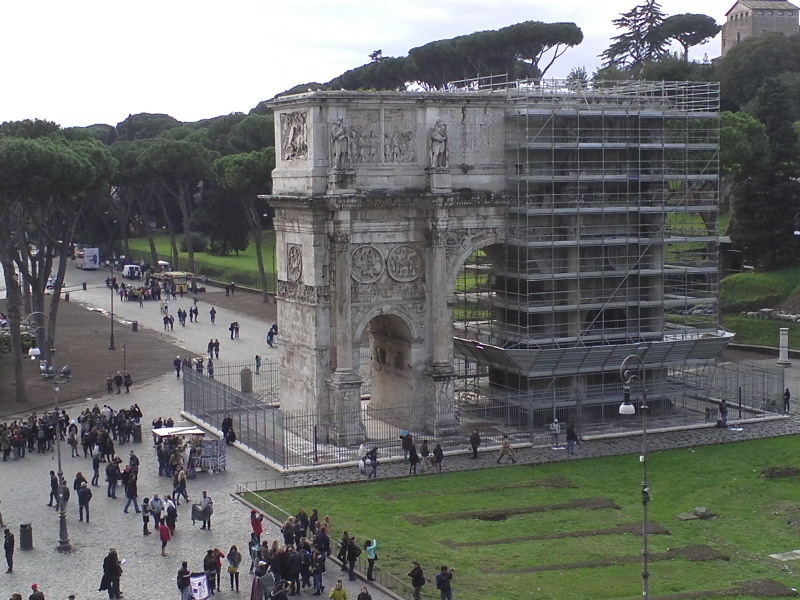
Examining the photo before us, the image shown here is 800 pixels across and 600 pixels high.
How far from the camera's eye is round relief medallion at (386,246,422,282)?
49.9 metres

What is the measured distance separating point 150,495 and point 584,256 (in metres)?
20.1

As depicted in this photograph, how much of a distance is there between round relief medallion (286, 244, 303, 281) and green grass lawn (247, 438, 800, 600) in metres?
10.2

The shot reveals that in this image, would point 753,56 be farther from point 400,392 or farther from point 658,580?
point 658,580

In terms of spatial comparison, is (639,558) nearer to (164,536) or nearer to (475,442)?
(475,442)

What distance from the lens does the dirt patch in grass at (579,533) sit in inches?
1453

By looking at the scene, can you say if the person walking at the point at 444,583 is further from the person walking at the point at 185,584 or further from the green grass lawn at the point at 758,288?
the green grass lawn at the point at 758,288

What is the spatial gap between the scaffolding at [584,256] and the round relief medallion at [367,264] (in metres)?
5.42

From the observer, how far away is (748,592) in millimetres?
32125

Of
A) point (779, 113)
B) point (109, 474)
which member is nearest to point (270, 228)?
point (779, 113)

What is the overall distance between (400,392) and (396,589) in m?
19.0

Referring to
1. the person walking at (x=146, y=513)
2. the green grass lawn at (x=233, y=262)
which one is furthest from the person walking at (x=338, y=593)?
the green grass lawn at (x=233, y=262)

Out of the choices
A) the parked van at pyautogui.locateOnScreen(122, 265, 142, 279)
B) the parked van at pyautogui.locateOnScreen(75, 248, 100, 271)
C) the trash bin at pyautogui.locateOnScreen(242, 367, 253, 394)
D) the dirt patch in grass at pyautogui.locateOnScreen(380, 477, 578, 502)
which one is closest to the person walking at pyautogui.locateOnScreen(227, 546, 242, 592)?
the dirt patch in grass at pyautogui.locateOnScreen(380, 477, 578, 502)

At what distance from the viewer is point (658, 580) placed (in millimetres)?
33250

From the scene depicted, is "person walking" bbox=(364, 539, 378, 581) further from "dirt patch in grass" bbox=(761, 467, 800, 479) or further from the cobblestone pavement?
"dirt patch in grass" bbox=(761, 467, 800, 479)
